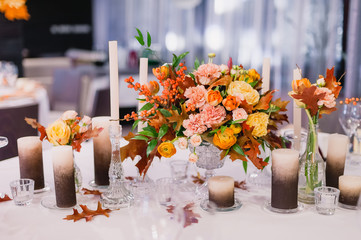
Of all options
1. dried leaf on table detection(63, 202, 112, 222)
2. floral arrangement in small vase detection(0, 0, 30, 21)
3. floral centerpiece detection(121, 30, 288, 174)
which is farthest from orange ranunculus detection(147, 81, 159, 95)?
floral arrangement in small vase detection(0, 0, 30, 21)

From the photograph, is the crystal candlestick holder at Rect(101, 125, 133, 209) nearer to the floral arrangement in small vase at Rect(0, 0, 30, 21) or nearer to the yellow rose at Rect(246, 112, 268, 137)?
the yellow rose at Rect(246, 112, 268, 137)

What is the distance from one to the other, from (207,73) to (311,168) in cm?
39

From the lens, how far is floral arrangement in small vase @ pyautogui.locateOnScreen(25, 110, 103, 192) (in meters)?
1.15

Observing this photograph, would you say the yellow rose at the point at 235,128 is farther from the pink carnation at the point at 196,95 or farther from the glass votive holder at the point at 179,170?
the glass votive holder at the point at 179,170

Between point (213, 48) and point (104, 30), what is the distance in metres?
2.96

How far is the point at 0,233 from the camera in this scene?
983 mm

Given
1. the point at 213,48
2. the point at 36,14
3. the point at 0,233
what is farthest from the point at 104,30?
the point at 0,233

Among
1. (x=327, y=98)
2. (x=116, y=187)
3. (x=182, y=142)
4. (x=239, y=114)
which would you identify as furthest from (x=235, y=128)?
(x=116, y=187)

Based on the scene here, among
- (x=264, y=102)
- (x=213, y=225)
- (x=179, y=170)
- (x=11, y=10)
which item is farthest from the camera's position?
(x=11, y=10)

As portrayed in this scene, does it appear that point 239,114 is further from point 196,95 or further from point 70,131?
point 70,131

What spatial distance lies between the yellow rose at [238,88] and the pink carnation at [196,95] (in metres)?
0.07

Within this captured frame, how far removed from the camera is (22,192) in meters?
1.14

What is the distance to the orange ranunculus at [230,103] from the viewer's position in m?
1.06

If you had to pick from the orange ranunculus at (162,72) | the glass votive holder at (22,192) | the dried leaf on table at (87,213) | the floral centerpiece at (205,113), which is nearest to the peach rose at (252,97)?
the floral centerpiece at (205,113)
